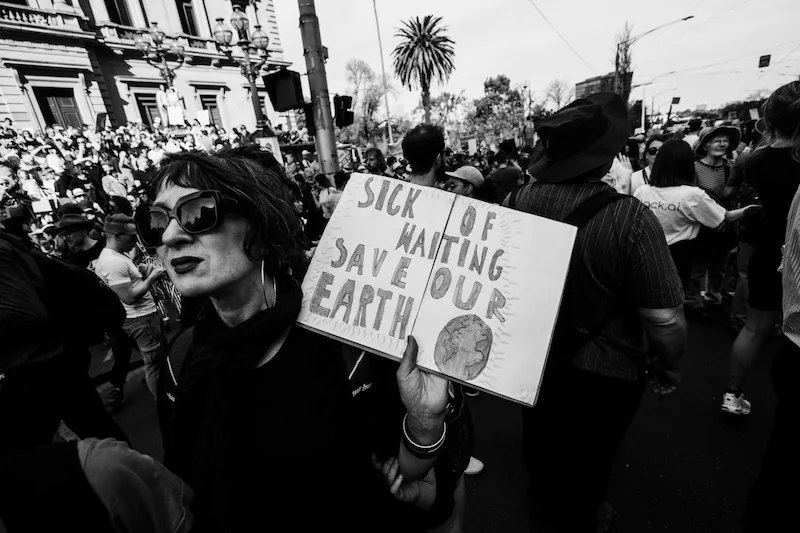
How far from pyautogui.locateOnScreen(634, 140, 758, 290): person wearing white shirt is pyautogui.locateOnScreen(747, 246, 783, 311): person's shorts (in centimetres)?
59

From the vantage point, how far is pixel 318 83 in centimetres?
588

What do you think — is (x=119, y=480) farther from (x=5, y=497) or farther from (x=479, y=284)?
(x=479, y=284)

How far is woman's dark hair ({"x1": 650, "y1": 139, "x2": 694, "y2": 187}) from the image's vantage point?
293 centimetres

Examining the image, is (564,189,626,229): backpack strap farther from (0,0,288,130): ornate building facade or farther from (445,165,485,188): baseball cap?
(0,0,288,130): ornate building facade

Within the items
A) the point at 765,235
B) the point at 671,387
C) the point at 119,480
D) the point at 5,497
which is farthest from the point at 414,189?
the point at 765,235

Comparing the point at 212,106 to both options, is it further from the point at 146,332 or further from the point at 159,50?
the point at 146,332

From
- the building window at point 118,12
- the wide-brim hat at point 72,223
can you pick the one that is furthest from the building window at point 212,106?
the wide-brim hat at point 72,223

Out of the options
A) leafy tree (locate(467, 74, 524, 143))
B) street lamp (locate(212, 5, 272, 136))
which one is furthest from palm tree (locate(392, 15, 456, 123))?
street lamp (locate(212, 5, 272, 136))

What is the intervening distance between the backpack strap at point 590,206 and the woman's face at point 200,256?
134 cm

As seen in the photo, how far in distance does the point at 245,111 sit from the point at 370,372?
35.2 meters

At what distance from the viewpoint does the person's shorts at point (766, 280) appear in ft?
7.67

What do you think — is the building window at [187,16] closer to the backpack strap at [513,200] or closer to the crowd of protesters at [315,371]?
the crowd of protesters at [315,371]

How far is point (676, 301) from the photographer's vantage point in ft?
→ 5.08

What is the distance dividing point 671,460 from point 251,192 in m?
3.03
